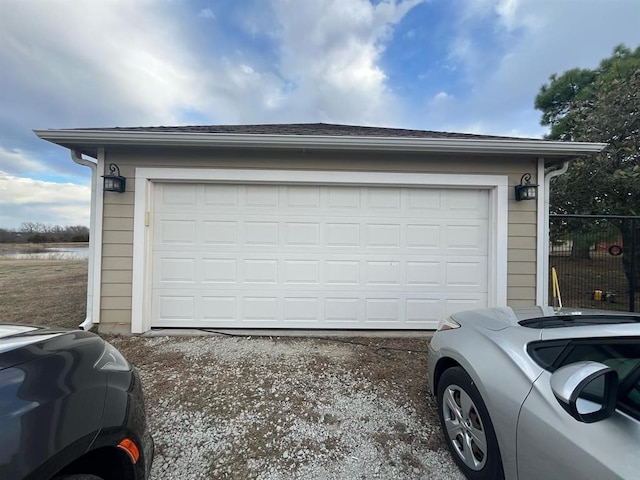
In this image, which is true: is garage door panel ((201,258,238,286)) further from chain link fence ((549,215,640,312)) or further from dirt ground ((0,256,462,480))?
chain link fence ((549,215,640,312))

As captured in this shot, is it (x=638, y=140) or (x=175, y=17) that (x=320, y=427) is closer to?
(x=175, y=17)

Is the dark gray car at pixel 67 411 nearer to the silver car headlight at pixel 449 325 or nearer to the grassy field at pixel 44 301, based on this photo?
the silver car headlight at pixel 449 325

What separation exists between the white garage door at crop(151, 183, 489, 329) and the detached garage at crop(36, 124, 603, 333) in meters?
0.02

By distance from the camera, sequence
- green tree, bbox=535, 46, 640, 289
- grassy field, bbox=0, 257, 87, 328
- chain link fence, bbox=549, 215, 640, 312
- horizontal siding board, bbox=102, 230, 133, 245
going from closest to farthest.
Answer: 1. horizontal siding board, bbox=102, 230, 133, 245
2. grassy field, bbox=0, 257, 87, 328
3. chain link fence, bbox=549, 215, 640, 312
4. green tree, bbox=535, 46, 640, 289

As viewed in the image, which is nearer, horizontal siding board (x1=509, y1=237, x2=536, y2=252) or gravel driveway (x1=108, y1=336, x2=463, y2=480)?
gravel driveway (x1=108, y1=336, x2=463, y2=480)

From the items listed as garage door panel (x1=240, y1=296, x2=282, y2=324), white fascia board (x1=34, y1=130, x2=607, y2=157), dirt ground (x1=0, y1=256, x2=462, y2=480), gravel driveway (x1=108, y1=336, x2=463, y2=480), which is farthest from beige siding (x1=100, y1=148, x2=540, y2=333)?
garage door panel (x1=240, y1=296, x2=282, y2=324)

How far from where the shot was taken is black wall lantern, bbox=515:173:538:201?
4.23 metres

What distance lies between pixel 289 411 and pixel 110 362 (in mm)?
1500

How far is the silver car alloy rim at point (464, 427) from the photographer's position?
67.6 inches

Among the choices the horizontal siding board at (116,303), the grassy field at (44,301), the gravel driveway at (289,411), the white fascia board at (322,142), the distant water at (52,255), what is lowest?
the gravel driveway at (289,411)

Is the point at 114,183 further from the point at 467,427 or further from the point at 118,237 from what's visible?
the point at 467,427

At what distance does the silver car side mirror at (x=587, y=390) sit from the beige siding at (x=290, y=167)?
3.51m

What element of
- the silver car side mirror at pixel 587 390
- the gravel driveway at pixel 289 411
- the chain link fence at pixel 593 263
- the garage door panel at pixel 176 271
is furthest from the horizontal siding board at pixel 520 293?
the garage door panel at pixel 176 271

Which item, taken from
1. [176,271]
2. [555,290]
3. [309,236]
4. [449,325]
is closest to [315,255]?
[309,236]
